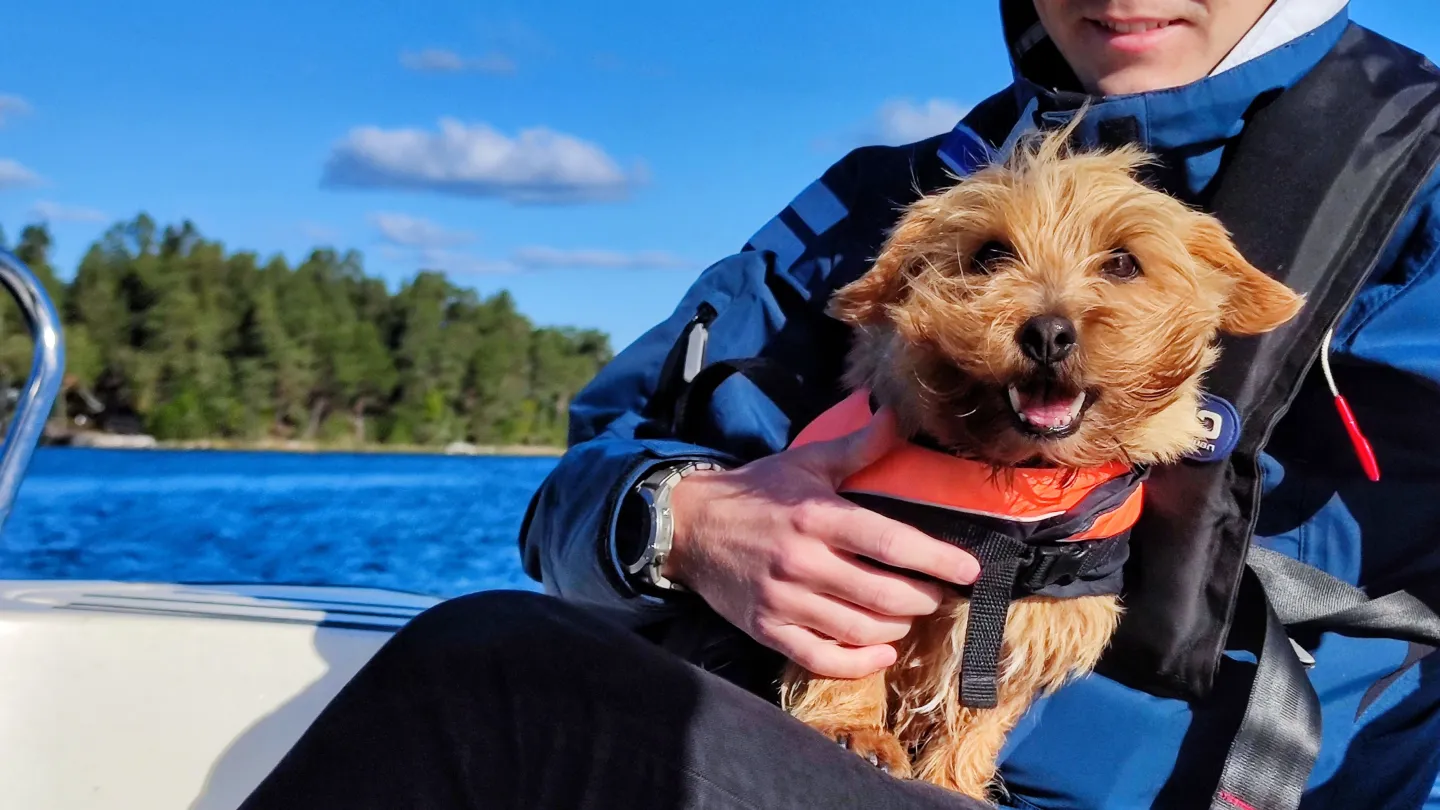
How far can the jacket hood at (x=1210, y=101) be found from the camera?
2.11 meters

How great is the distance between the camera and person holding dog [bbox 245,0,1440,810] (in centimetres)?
167

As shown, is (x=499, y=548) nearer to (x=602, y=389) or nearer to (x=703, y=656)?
(x=602, y=389)

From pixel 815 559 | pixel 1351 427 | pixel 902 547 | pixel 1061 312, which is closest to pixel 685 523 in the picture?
pixel 815 559

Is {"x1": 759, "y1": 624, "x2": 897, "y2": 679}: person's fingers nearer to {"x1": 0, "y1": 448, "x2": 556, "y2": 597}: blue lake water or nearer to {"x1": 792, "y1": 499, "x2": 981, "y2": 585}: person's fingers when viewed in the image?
{"x1": 792, "y1": 499, "x2": 981, "y2": 585}: person's fingers

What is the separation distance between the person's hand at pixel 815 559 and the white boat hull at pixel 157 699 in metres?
1.14

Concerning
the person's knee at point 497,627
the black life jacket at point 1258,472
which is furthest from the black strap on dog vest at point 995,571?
the person's knee at point 497,627

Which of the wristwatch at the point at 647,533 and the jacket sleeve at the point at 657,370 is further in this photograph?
the jacket sleeve at the point at 657,370

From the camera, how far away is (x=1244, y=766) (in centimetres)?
188

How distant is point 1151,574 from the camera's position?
2.01 m

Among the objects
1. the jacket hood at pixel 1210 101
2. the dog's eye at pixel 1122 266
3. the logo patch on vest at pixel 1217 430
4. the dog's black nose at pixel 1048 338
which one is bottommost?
the logo patch on vest at pixel 1217 430

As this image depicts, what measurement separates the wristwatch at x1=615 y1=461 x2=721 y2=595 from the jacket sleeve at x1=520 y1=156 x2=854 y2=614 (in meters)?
0.04

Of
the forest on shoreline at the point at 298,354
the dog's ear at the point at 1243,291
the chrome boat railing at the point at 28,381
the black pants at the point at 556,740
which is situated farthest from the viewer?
the forest on shoreline at the point at 298,354

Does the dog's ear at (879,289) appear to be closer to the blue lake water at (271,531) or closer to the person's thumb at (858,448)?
the person's thumb at (858,448)

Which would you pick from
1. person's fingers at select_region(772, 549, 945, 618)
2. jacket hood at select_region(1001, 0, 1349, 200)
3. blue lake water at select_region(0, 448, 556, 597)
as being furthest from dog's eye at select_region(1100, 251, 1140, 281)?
blue lake water at select_region(0, 448, 556, 597)
